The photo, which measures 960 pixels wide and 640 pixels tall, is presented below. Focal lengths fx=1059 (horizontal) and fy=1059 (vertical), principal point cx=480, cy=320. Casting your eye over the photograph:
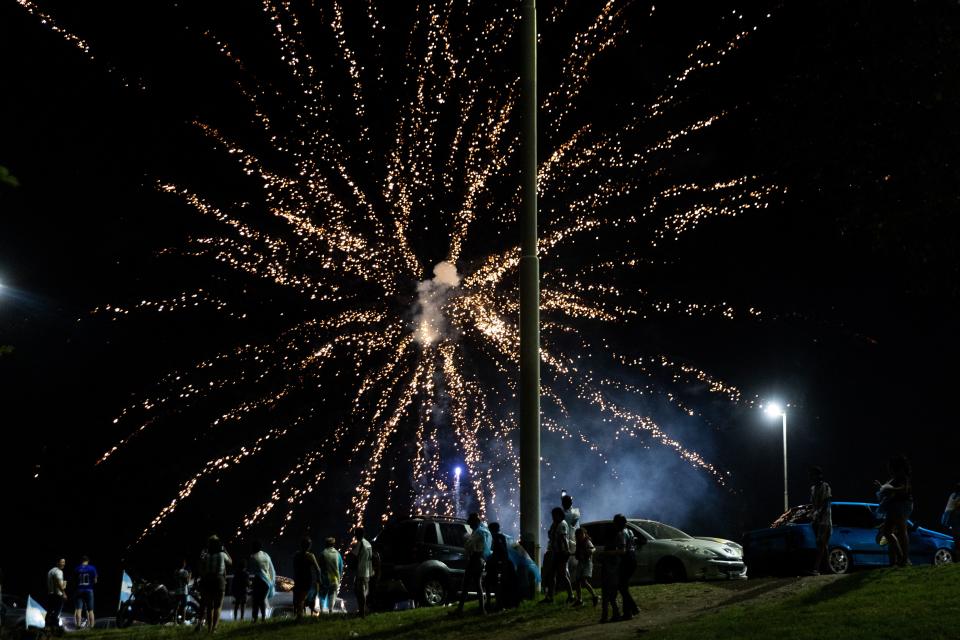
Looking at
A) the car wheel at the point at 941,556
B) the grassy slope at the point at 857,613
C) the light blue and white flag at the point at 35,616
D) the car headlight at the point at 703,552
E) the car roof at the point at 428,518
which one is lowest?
the light blue and white flag at the point at 35,616

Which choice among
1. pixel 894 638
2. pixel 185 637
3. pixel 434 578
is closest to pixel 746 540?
pixel 434 578

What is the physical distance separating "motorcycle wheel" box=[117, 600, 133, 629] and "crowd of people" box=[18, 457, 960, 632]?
6237mm

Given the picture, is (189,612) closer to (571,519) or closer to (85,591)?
(85,591)

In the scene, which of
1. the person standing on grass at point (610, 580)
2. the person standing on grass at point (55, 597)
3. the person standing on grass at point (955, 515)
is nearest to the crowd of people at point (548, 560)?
the person standing on grass at point (610, 580)

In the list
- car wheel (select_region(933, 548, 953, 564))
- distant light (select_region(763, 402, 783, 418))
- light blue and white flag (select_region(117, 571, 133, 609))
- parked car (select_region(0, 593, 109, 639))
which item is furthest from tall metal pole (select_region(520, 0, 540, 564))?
distant light (select_region(763, 402, 783, 418))

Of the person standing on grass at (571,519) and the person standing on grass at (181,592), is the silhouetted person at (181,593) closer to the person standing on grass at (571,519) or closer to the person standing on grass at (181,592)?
the person standing on grass at (181,592)

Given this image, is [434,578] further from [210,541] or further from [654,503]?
[654,503]

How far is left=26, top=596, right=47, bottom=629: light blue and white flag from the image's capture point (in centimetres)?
2128

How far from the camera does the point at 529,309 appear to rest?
16.2 meters

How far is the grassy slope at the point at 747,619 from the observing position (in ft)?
37.8

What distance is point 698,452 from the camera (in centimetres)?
5106

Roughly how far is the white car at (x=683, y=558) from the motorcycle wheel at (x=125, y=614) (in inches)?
496

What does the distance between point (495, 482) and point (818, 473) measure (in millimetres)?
35805

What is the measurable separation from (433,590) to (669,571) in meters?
4.81
